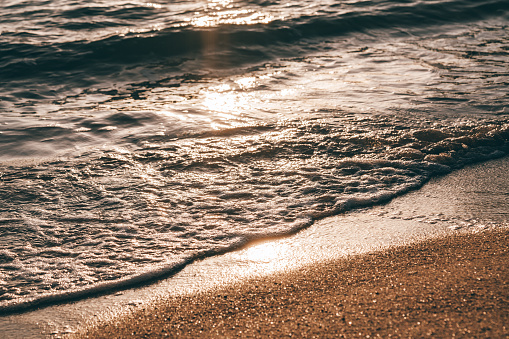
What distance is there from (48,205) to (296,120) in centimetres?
246

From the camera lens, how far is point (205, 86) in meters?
6.56

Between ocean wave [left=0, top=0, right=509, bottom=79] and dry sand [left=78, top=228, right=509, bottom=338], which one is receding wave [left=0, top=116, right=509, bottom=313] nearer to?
dry sand [left=78, top=228, right=509, bottom=338]

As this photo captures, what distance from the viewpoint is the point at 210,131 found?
4.67 metres

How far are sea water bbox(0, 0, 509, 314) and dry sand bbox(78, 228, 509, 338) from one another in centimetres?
44

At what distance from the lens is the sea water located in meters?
2.88

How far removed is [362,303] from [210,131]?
2915mm

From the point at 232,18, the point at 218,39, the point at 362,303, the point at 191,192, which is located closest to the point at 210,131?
the point at 191,192

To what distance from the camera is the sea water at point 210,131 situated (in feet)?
9.46

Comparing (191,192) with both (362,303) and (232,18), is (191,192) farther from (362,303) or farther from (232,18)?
(232,18)

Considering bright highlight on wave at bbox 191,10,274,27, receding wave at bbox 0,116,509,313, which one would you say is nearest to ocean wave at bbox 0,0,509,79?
bright highlight on wave at bbox 191,10,274,27

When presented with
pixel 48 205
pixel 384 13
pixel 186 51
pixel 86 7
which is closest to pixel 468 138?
pixel 48 205

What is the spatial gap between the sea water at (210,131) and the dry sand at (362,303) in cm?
44

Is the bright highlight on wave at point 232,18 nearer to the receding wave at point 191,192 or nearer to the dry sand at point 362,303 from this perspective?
the receding wave at point 191,192

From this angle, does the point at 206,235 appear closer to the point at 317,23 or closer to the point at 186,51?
the point at 186,51
